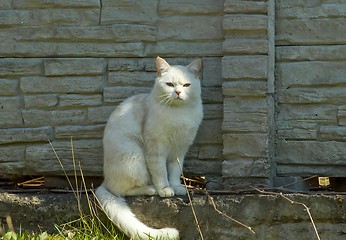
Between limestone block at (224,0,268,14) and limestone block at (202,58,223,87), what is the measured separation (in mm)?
416

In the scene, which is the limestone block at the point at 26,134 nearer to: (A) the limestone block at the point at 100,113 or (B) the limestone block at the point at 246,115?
(A) the limestone block at the point at 100,113

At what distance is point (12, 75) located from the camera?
16.3ft

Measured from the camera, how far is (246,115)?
4.64 metres

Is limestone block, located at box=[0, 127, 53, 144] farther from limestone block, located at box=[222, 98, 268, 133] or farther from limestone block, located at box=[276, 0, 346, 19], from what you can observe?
limestone block, located at box=[276, 0, 346, 19]

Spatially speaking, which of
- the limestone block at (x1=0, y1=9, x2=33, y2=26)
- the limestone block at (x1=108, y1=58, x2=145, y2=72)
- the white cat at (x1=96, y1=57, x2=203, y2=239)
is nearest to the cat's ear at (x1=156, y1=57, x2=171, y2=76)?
the white cat at (x1=96, y1=57, x2=203, y2=239)

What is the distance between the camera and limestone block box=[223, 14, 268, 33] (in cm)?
458

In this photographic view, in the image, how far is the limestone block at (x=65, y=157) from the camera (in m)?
4.96

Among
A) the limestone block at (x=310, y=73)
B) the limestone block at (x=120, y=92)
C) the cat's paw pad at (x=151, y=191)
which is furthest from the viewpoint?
the limestone block at (x=120, y=92)

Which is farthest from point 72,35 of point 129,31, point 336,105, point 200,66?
point 336,105

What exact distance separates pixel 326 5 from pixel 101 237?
7.70 ft

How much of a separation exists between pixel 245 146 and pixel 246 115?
9.1 inches

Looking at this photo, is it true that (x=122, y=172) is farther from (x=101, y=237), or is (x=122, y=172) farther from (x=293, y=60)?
(x=293, y=60)

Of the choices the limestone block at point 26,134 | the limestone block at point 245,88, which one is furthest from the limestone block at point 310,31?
the limestone block at point 26,134

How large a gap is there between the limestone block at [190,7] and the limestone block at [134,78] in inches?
19.5
